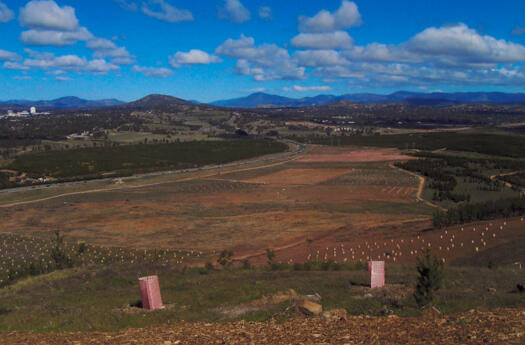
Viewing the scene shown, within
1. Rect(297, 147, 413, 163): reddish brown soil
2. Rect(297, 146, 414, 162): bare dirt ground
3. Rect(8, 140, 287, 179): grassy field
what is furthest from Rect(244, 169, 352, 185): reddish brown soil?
Rect(8, 140, 287, 179): grassy field

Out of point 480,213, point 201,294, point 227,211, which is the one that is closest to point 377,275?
point 201,294

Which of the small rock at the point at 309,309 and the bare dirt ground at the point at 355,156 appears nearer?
the small rock at the point at 309,309

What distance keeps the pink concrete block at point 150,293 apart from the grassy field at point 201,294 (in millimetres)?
448

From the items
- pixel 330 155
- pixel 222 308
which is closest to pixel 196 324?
pixel 222 308

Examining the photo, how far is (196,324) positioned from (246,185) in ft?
233

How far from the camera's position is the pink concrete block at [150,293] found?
15.6 metres

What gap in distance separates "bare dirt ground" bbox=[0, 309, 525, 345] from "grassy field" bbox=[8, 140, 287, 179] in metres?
100

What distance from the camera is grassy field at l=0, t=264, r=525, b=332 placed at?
46.4ft

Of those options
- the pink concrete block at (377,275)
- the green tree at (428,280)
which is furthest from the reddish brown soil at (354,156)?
the green tree at (428,280)

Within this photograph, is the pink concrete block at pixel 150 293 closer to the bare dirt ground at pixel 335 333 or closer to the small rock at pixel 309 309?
the bare dirt ground at pixel 335 333

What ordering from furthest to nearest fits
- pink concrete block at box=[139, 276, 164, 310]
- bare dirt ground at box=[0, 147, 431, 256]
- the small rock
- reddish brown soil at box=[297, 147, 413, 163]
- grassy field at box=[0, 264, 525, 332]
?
1. reddish brown soil at box=[297, 147, 413, 163]
2. bare dirt ground at box=[0, 147, 431, 256]
3. pink concrete block at box=[139, 276, 164, 310]
4. grassy field at box=[0, 264, 525, 332]
5. the small rock

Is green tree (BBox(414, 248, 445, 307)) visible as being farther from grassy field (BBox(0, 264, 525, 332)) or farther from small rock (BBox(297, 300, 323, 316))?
small rock (BBox(297, 300, 323, 316))

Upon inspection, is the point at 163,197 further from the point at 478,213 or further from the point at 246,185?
the point at 478,213

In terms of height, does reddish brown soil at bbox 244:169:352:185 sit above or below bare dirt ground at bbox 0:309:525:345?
below
